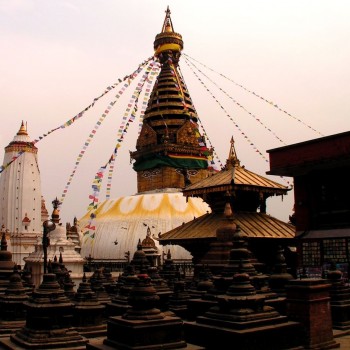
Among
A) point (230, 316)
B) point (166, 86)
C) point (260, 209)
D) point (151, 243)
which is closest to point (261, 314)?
point (230, 316)

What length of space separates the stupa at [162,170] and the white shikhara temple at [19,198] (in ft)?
16.9

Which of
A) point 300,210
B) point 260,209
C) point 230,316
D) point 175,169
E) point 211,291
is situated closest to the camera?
point 230,316

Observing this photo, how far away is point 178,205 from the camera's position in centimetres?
3669

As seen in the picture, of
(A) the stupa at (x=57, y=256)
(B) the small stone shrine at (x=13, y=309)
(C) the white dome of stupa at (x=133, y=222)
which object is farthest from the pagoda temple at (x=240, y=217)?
(C) the white dome of stupa at (x=133, y=222)

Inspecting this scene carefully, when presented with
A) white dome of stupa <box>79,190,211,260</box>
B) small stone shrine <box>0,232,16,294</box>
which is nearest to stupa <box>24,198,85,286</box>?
white dome of stupa <box>79,190,211,260</box>

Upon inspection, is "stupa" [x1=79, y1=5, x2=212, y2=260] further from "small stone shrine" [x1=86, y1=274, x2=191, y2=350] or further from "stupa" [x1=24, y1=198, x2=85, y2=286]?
"small stone shrine" [x1=86, y1=274, x2=191, y2=350]

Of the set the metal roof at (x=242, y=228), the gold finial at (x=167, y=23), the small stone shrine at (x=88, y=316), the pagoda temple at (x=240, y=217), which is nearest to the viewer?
the small stone shrine at (x=88, y=316)

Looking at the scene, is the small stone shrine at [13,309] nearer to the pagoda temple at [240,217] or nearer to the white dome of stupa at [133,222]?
the pagoda temple at [240,217]

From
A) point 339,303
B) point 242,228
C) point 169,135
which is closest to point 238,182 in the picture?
point 242,228

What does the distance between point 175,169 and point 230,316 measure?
3367 cm

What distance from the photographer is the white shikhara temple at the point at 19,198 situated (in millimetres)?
41969

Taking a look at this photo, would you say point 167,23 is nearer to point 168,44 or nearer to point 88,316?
point 168,44

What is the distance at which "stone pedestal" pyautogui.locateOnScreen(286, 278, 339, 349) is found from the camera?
28.8 feet

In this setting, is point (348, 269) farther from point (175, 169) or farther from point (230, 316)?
point (175, 169)
